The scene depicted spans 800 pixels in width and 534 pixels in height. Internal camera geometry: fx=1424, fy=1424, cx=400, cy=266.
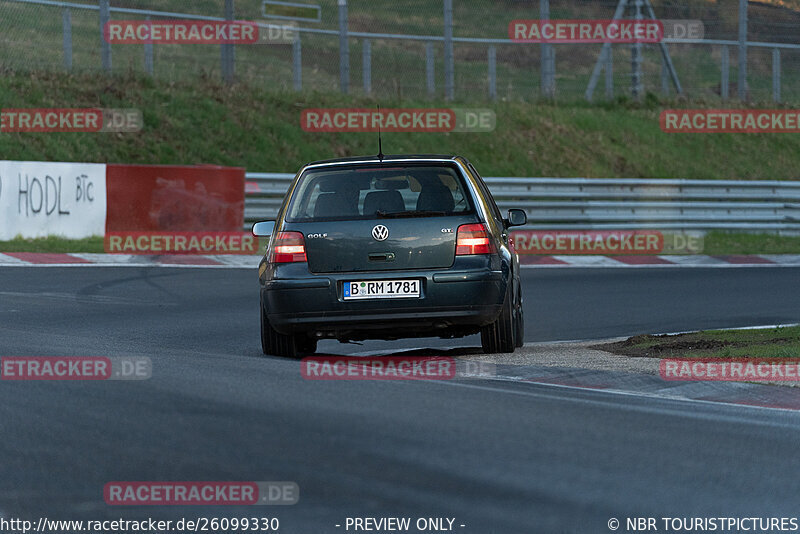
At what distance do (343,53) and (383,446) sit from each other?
21249 mm

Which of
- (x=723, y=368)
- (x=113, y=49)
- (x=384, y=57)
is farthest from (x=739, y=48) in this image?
(x=723, y=368)

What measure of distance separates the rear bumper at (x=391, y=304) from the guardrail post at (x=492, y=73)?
63.2ft

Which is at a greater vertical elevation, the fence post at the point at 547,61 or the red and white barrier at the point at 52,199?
the fence post at the point at 547,61

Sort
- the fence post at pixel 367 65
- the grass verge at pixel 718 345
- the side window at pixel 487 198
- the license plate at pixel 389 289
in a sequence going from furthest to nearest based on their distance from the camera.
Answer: the fence post at pixel 367 65
the side window at pixel 487 198
the grass verge at pixel 718 345
the license plate at pixel 389 289

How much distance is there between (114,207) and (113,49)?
7107mm

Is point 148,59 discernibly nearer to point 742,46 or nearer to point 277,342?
point 742,46

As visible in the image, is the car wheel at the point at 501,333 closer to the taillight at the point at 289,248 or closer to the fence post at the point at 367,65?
the taillight at the point at 289,248

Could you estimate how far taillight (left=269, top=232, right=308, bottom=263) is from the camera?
987 cm

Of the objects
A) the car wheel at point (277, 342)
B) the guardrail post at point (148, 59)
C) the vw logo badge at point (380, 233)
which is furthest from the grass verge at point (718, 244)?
the vw logo badge at point (380, 233)

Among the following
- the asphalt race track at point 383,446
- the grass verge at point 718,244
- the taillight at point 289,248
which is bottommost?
the asphalt race track at point 383,446

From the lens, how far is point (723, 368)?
955cm

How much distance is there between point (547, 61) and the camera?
29547 mm

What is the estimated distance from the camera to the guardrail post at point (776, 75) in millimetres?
32281

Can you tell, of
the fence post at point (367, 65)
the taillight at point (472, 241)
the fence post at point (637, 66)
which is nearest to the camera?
the taillight at point (472, 241)
